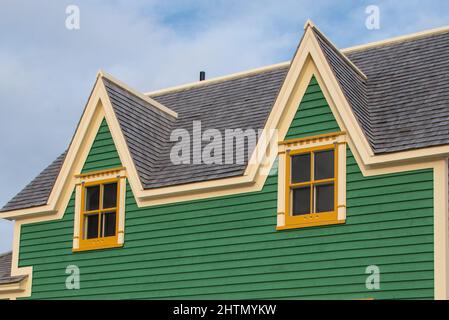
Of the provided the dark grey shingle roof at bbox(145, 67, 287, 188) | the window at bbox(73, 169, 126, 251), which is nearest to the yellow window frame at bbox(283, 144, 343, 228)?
the dark grey shingle roof at bbox(145, 67, 287, 188)

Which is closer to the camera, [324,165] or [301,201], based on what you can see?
[324,165]

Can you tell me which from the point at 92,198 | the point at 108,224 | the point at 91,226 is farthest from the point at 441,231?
the point at 92,198

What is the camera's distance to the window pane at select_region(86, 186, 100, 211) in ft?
74.5

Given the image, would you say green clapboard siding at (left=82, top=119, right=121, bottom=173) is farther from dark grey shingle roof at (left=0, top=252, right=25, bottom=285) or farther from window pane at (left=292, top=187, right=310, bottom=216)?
window pane at (left=292, top=187, right=310, bottom=216)

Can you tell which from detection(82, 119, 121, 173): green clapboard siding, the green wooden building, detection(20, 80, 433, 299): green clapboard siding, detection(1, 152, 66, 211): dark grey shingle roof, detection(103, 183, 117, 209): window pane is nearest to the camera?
detection(20, 80, 433, 299): green clapboard siding

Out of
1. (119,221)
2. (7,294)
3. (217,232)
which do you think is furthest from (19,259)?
(217,232)

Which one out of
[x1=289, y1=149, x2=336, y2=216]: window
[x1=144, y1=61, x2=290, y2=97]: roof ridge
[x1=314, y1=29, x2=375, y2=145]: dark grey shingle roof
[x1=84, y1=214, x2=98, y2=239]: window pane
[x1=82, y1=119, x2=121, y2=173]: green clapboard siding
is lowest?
[x1=84, y1=214, x2=98, y2=239]: window pane

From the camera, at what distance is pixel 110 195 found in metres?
22.6

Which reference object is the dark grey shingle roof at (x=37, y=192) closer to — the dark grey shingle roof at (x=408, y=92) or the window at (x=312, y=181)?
the window at (x=312, y=181)

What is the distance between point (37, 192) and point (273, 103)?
758 centimetres

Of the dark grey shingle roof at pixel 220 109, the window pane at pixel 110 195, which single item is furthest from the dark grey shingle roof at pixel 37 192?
the dark grey shingle roof at pixel 220 109

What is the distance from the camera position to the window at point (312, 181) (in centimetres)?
1912

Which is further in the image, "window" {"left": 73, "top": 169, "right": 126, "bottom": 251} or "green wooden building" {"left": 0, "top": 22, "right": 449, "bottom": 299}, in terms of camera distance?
"window" {"left": 73, "top": 169, "right": 126, "bottom": 251}

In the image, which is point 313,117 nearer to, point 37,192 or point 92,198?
point 92,198
